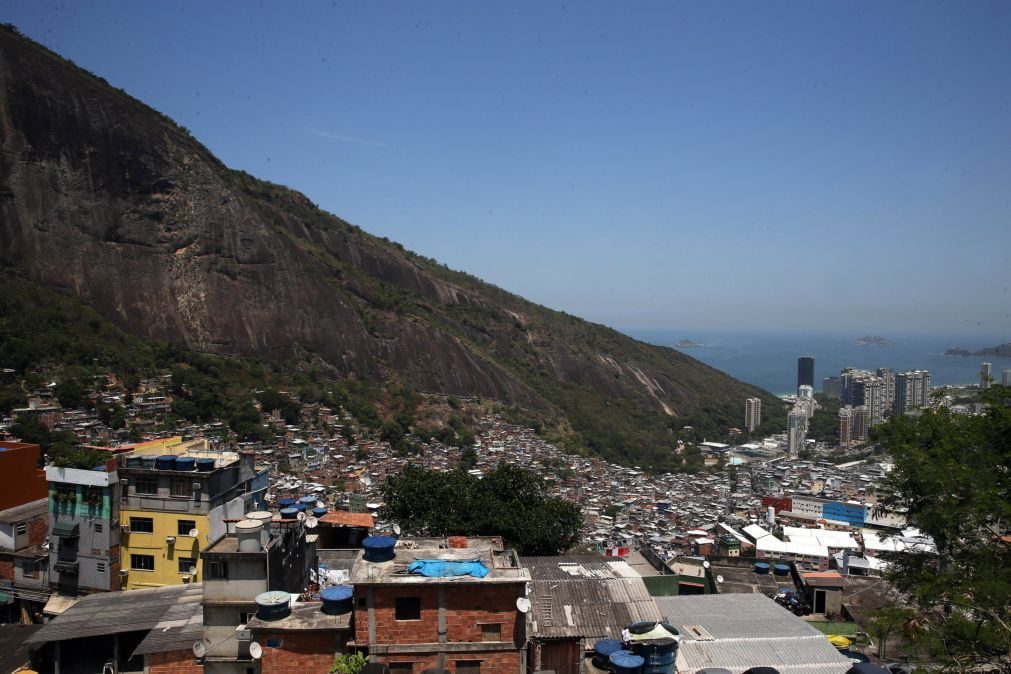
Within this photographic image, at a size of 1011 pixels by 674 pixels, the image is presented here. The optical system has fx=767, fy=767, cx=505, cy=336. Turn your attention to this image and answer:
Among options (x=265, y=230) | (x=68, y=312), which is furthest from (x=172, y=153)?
(x=68, y=312)

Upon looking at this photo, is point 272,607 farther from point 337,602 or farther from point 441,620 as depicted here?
point 441,620

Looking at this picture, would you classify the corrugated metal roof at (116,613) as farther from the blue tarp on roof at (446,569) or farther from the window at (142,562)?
the blue tarp on roof at (446,569)

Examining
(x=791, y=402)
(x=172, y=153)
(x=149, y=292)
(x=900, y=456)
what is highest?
(x=172, y=153)

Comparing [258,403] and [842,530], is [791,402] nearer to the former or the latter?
[842,530]

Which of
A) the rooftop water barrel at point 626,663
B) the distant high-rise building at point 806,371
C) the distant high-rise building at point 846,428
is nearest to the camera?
the rooftop water barrel at point 626,663

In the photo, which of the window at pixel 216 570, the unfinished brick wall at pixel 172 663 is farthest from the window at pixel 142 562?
the window at pixel 216 570

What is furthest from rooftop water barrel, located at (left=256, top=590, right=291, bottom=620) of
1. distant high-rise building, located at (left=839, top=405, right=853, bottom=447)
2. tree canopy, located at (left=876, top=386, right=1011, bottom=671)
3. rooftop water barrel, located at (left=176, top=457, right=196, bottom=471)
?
distant high-rise building, located at (left=839, top=405, right=853, bottom=447)
